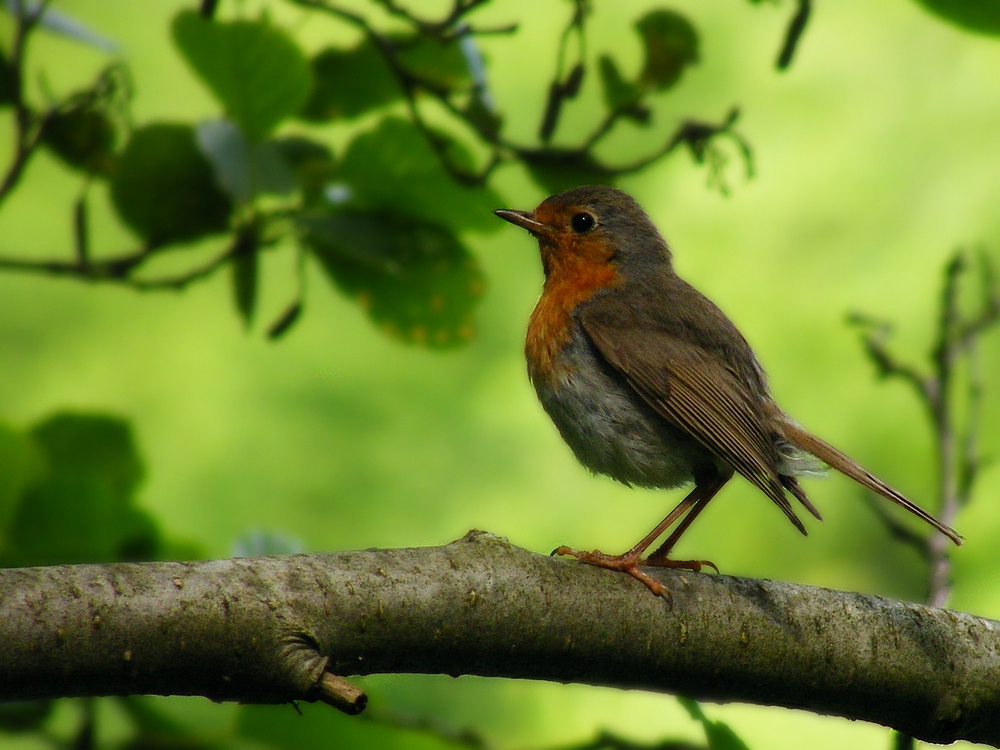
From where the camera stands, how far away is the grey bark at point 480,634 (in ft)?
6.20

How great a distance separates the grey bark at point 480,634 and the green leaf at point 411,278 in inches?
38.0

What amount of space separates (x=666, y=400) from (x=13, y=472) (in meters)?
1.67

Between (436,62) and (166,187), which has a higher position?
(436,62)

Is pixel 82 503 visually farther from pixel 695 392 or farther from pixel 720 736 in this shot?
pixel 695 392

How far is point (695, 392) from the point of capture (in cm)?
348

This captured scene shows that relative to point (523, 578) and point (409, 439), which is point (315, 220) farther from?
point (409, 439)

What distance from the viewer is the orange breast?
12.1 ft

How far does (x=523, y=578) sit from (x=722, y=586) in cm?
50

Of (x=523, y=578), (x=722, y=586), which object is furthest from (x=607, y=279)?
(x=523, y=578)

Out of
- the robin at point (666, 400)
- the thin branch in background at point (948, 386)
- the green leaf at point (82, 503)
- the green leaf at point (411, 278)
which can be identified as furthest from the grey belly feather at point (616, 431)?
the green leaf at point (82, 503)

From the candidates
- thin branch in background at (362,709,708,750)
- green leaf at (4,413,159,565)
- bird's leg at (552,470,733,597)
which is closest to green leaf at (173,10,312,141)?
green leaf at (4,413,159,565)

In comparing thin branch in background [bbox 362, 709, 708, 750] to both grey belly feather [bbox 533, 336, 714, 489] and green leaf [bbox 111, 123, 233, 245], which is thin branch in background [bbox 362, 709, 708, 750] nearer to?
grey belly feather [bbox 533, 336, 714, 489]

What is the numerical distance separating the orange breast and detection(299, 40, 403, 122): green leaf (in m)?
0.88

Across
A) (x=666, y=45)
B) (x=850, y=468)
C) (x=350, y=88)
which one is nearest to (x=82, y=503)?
(x=350, y=88)
